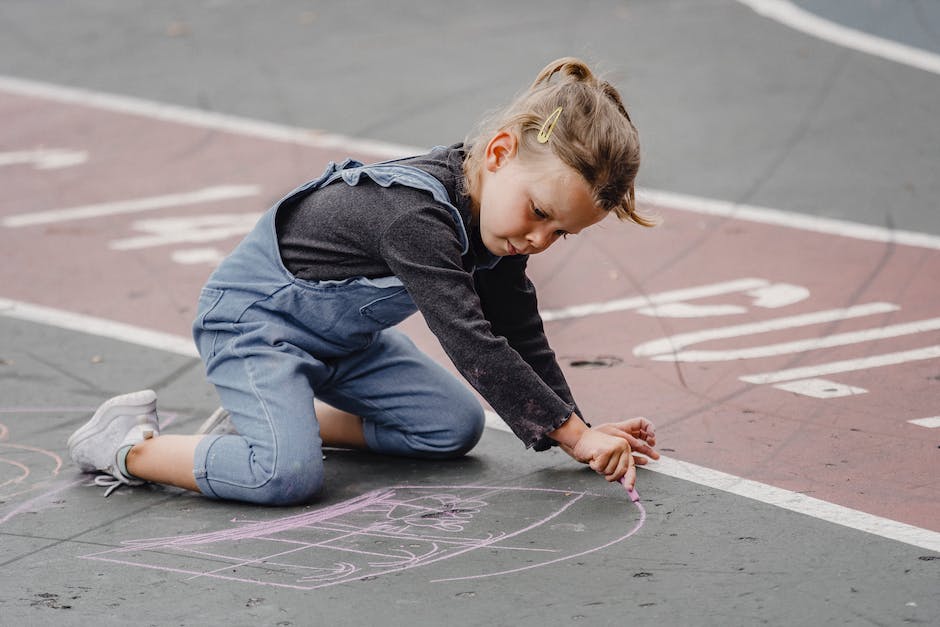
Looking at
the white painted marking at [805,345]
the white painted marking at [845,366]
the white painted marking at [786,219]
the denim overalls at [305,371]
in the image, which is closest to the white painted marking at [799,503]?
the denim overalls at [305,371]

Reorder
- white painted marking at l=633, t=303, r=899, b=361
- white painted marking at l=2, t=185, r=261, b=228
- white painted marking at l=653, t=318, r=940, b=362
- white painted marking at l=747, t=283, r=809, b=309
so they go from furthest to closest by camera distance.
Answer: white painted marking at l=2, t=185, r=261, b=228 → white painted marking at l=747, t=283, r=809, b=309 → white painted marking at l=633, t=303, r=899, b=361 → white painted marking at l=653, t=318, r=940, b=362

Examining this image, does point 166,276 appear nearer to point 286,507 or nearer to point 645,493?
point 286,507

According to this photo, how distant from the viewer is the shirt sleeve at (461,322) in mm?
3480

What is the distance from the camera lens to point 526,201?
345 cm

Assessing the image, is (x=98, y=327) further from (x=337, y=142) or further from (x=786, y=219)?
A: (x=786, y=219)

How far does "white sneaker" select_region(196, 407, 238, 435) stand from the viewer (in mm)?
4105

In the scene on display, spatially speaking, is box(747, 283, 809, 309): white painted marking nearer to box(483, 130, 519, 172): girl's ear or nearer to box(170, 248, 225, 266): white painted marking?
box(483, 130, 519, 172): girl's ear

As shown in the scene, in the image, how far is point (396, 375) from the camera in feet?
13.5

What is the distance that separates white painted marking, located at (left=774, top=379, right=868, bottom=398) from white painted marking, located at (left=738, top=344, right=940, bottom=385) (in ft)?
0.16

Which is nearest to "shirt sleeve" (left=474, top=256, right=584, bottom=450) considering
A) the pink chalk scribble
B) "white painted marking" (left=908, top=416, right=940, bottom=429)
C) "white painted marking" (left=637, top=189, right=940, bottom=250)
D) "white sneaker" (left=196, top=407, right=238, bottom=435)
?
"white sneaker" (left=196, top=407, right=238, bottom=435)

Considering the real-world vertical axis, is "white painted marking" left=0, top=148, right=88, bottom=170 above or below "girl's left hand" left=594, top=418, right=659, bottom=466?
above

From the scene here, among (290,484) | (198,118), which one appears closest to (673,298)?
(290,484)

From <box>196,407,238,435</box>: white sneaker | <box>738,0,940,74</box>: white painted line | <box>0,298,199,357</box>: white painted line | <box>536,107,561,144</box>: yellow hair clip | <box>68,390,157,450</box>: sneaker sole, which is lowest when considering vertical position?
<box>196,407,238,435</box>: white sneaker

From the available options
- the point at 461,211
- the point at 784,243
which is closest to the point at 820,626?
the point at 461,211
